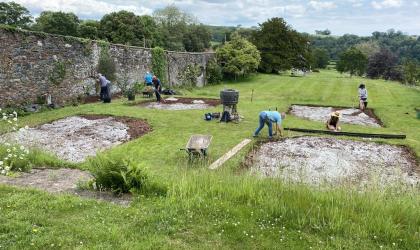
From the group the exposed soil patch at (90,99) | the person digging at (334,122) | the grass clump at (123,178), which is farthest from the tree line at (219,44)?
the grass clump at (123,178)

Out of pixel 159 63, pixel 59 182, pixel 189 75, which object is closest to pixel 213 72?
pixel 189 75

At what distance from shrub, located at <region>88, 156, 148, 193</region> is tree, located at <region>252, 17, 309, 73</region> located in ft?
133

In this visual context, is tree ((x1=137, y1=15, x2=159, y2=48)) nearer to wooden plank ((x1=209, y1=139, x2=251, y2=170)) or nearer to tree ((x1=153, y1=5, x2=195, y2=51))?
tree ((x1=153, y1=5, x2=195, y2=51))

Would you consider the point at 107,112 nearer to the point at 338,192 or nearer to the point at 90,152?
the point at 90,152

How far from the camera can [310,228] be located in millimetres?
4883

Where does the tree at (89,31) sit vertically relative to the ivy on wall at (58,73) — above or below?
above

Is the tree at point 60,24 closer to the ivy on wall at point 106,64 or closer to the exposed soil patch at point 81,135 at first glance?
the ivy on wall at point 106,64

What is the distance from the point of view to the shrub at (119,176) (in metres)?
6.12

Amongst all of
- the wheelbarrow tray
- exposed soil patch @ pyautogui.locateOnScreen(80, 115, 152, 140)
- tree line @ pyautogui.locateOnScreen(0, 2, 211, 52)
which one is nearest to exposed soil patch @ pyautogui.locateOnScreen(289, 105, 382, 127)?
exposed soil patch @ pyautogui.locateOnScreen(80, 115, 152, 140)

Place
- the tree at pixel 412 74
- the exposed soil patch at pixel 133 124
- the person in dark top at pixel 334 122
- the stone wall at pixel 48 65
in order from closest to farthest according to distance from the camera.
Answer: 1. the exposed soil patch at pixel 133 124
2. the person in dark top at pixel 334 122
3. the stone wall at pixel 48 65
4. the tree at pixel 412 74

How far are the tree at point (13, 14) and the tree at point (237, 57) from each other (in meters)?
31.9

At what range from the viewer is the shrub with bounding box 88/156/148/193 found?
6125 mm

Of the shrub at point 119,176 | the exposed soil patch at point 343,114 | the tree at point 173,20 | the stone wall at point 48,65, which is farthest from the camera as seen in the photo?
the tree at point 173,20

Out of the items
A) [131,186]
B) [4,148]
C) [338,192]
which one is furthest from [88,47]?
[338,192]
